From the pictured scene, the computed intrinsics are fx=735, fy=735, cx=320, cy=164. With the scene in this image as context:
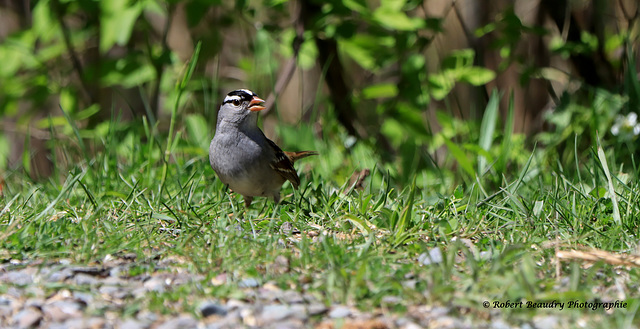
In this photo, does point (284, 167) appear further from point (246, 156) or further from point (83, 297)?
point (83, 297)

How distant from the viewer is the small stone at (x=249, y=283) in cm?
294

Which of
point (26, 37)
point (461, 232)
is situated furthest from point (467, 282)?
point (26, 37)

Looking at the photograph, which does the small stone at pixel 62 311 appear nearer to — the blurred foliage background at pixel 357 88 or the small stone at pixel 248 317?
the small stone at pixel 248 317

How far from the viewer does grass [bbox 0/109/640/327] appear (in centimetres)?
277

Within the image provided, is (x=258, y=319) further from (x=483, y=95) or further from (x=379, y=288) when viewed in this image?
(x=483, y=95)

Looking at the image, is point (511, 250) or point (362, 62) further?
point (362, 62)

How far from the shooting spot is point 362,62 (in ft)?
19.9

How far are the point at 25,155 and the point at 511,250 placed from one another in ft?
Answer: 12.5

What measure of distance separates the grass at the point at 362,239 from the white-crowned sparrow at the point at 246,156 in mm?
137

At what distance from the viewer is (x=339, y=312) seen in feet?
8.79

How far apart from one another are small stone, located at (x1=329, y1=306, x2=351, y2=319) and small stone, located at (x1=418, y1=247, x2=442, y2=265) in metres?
0.54

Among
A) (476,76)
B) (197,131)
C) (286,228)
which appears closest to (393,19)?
(476,76)

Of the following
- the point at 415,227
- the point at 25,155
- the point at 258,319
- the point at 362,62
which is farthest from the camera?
the point at 362,62

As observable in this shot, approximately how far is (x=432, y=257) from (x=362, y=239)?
0.41 meters
